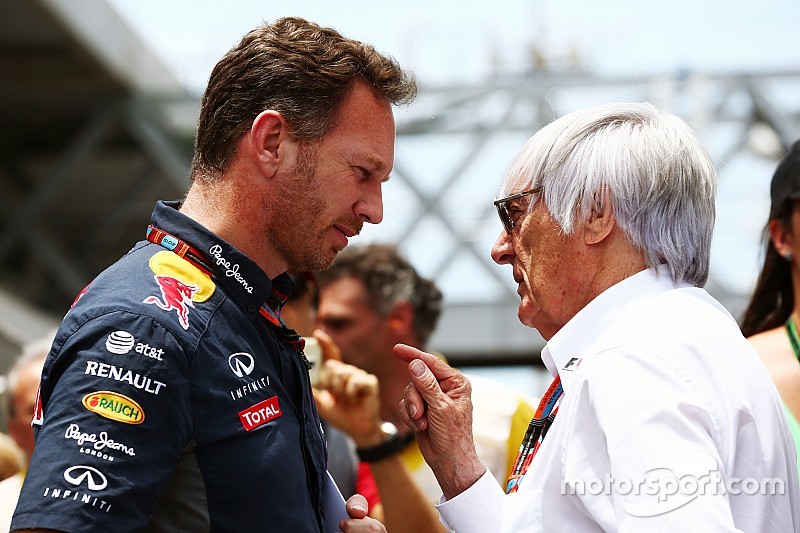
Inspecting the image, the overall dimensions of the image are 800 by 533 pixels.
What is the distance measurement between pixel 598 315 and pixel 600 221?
0.63 feet

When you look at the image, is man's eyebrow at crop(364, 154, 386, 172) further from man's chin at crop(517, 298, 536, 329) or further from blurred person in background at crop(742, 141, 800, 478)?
blurred person in background at crop(742, 141, 800, 478)

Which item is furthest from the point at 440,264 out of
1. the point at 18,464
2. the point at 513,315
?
the point at 18,464

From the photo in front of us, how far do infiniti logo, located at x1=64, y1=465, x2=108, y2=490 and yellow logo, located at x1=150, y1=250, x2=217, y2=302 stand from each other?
0.40 metres

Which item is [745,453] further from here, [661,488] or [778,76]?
[778,76]

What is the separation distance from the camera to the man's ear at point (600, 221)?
213cm

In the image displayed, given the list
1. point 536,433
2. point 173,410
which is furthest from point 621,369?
point 173,410

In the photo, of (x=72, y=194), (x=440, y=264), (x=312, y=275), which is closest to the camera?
(x=312, y=275)

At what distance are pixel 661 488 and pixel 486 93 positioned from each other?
10.2m

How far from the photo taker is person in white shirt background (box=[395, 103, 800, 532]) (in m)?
1.75

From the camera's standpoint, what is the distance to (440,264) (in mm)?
10680

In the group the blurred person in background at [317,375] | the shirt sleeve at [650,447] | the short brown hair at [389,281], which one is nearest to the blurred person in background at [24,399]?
the blurred person in background at [317,375]

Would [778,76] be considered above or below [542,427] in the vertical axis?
above

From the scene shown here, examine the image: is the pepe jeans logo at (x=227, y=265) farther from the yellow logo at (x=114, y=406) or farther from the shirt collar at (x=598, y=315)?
the shirt collar at (x=598, y=315)

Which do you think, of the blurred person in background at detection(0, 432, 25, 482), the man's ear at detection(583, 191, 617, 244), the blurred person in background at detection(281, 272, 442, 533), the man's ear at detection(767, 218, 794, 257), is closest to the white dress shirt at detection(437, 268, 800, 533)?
the man's ear at detection(583, 191, 617, 244)
